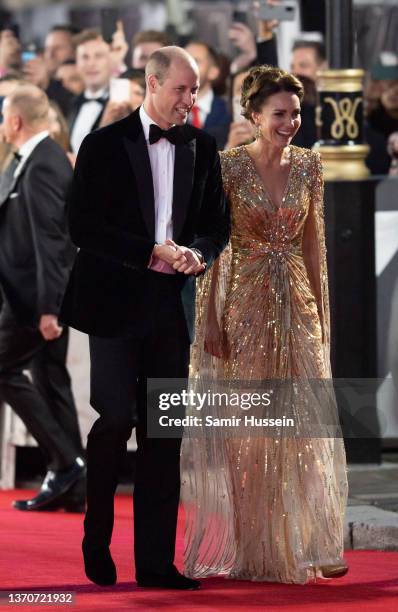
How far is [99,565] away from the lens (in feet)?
20.4

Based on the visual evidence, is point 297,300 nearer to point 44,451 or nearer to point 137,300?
point 137,300

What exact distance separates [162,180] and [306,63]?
4.97 meters

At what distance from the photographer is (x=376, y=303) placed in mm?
9648

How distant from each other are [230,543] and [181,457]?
1.23ft

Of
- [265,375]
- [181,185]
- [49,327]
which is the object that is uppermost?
[181,185]

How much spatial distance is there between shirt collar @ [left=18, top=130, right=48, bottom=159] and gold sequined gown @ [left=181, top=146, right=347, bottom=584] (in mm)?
2373

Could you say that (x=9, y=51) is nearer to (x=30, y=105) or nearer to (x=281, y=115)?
Answer: (x=30, y=105)

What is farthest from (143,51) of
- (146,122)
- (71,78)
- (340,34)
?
(146,122)

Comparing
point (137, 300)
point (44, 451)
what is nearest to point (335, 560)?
point (137, 300)

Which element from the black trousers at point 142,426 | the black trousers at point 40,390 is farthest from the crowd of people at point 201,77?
the black trousers at point 142,426

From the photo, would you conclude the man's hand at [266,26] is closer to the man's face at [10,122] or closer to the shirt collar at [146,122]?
the man's face at [10,122]

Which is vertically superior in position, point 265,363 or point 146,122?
point 146,122

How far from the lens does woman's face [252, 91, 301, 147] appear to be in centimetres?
649

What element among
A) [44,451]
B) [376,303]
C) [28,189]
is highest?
[28,189]
